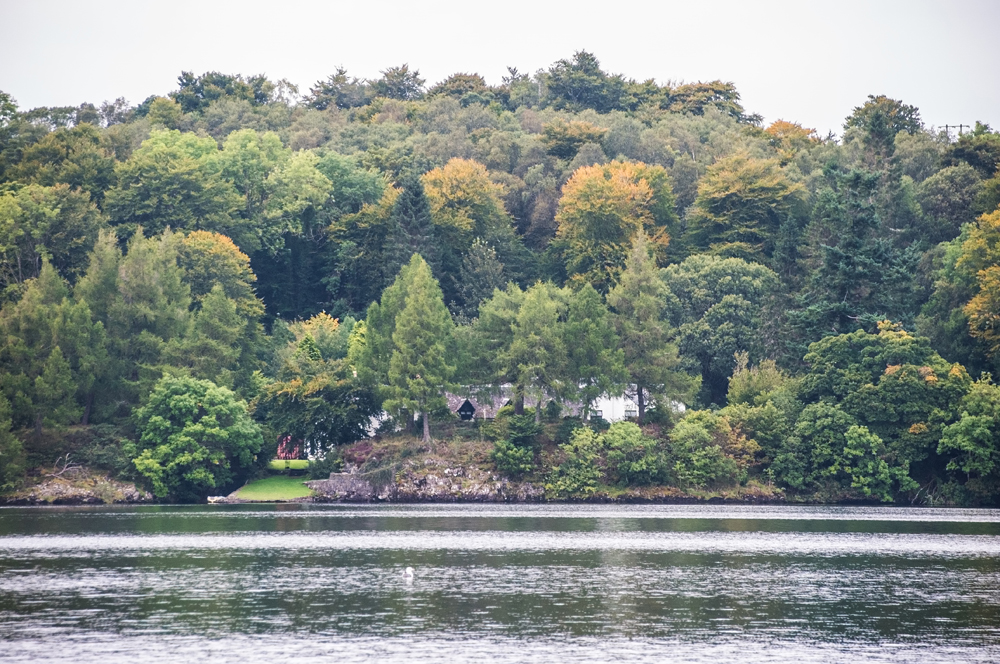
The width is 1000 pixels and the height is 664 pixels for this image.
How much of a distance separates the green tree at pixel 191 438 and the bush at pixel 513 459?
18.8 metres

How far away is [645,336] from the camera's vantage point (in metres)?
95.6

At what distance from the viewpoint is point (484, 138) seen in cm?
14325

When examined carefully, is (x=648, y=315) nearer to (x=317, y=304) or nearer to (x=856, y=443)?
(x=856, y=443)

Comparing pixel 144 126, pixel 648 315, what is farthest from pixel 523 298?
pixel 144 126

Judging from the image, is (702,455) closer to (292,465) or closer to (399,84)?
(292,465)

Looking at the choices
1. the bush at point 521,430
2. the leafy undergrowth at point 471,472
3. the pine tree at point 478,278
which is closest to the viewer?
the leafy undergrowth at point 471,472

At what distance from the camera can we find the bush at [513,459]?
90.1 meters

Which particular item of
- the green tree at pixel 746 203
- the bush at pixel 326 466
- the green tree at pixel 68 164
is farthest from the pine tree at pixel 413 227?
the green tree at pixel 68 164

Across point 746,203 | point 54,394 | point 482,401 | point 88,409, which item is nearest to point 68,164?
point 88,409

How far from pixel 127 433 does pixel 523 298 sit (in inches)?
1289

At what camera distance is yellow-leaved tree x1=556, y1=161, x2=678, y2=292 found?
114438 mm

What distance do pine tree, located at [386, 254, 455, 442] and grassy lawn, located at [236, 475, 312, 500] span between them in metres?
9.69

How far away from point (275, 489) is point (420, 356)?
50.2 feet

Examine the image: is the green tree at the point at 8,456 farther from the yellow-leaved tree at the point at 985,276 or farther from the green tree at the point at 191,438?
the yellow-leaved tree at the point at 985,276
